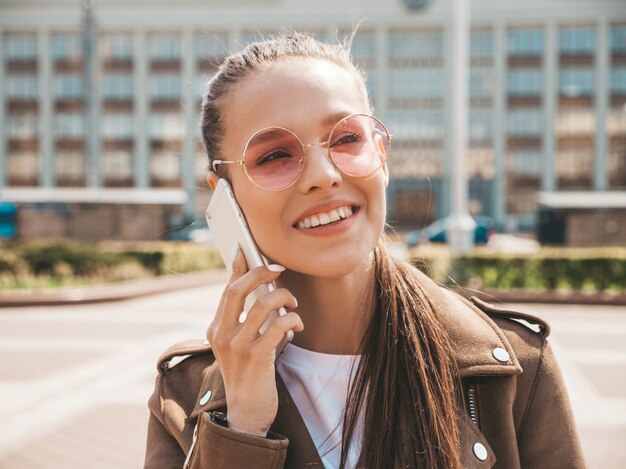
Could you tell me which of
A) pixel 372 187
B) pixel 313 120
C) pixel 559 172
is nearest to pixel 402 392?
pixel 372 187

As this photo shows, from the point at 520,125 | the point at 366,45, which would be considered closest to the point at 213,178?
the point at 520,125

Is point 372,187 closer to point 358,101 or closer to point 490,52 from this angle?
point 358,101

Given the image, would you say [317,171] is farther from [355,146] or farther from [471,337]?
[471,337]

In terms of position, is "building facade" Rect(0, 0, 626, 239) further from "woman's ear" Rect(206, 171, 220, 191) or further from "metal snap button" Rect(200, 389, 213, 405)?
"metal snap button" Rect(200, 389, 213, 405)

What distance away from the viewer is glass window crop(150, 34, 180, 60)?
52.6 meters

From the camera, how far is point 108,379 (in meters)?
6.18

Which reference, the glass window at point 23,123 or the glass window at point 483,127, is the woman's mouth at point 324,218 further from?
the glass window at point 23,123

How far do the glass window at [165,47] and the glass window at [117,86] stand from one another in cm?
325

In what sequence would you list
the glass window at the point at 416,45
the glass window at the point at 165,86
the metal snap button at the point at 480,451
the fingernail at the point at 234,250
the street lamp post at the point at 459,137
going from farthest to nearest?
the glass window at the point at 165,86, the glass window at the point at 416,45, the street lamp post at the point at 459,137, the fingernail at the point at 234,250, the metal snap button at the point at 480,451

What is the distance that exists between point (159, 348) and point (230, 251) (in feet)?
21.6

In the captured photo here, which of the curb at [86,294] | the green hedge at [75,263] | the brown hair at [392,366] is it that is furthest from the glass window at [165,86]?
the brown hair at [392,366]

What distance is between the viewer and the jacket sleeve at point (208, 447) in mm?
1245

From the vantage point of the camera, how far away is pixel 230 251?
154 centimetres

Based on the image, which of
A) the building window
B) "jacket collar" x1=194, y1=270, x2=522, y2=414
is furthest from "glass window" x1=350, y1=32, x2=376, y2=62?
"jacket collar" x1=194, y1=270, x2=522, y2=414
